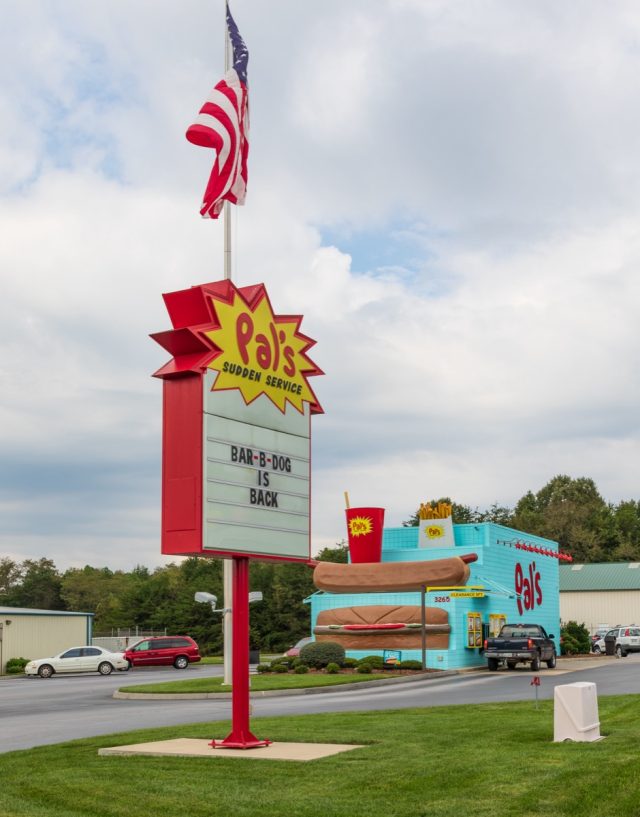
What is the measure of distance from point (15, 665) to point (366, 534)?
20167mm

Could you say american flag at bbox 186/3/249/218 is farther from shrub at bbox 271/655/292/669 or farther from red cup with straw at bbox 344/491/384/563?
red cup with straw at bbox 344/491/384/563

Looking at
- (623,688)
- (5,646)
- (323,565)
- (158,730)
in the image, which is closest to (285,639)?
(5,646)

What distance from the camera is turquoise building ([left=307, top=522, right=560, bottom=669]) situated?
3881cm

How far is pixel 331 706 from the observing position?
2331cm

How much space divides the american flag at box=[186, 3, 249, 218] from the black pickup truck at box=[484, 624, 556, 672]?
68.7ft

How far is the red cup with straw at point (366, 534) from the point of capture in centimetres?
4225

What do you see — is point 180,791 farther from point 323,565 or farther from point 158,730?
point 323,565

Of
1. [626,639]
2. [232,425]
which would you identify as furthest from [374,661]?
[626,639]

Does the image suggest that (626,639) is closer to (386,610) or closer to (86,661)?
(386,610)

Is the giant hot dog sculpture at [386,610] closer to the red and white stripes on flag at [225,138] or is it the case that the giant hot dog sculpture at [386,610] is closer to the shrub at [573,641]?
the shrub at [573,641]

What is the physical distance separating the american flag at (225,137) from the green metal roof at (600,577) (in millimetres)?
57702

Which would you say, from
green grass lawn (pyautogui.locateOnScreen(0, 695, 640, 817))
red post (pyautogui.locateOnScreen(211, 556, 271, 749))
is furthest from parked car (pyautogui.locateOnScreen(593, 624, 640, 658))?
red post (pyautogui.locateOnScreen(211, 556, 271, 749))

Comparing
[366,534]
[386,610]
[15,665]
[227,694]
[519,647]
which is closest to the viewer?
[227,694]

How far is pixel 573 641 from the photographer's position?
1938 inches
